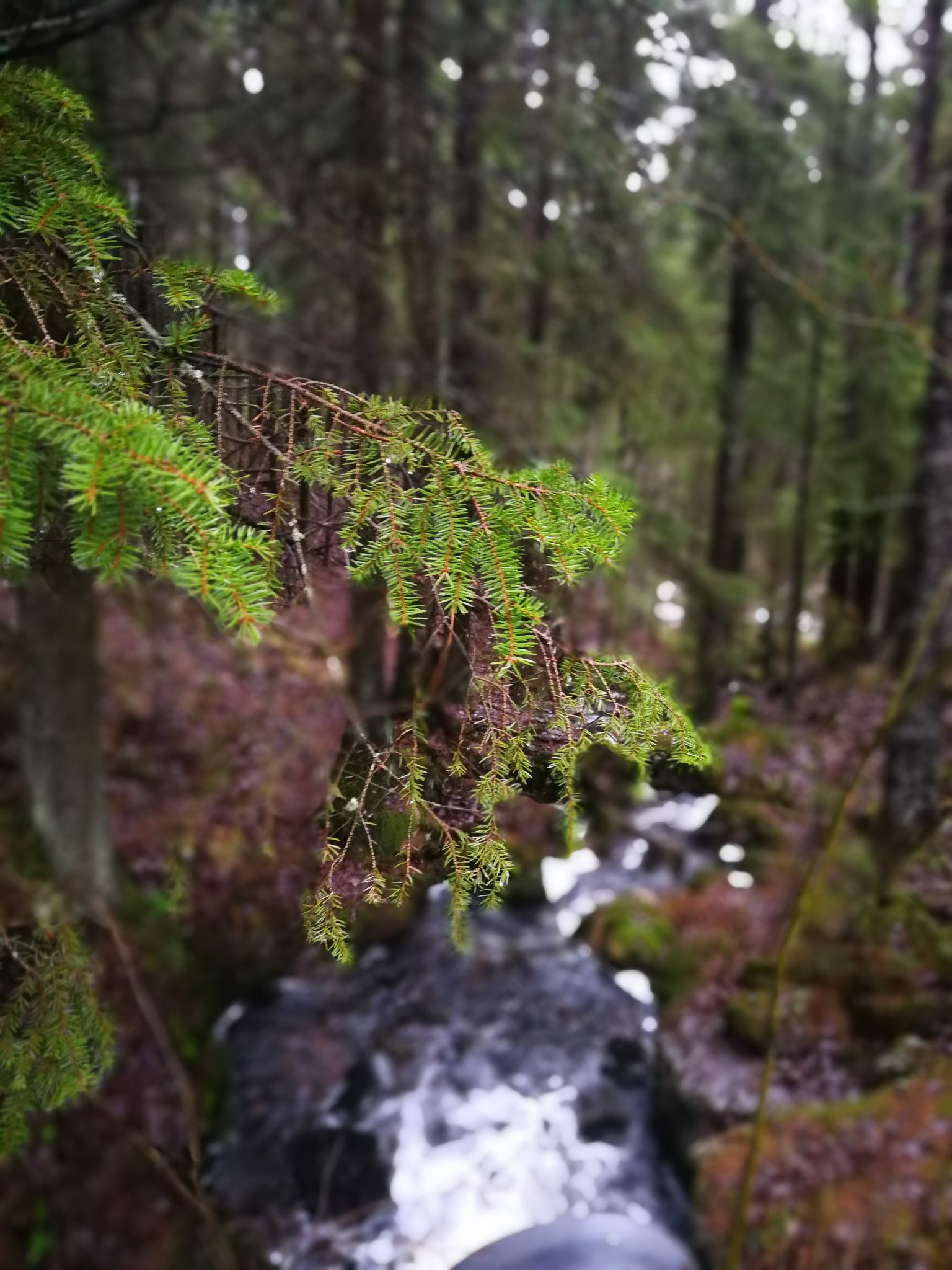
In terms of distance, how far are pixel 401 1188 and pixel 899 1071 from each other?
12.2 ft

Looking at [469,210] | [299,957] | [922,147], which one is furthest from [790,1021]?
[922,147]

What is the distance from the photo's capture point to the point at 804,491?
1027 centimetres

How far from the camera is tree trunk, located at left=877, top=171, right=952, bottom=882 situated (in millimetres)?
6516

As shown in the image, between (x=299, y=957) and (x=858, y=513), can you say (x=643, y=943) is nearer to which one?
(x=299, y=957)

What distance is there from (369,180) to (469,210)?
67.5 inches

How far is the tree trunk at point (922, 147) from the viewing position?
860 cm

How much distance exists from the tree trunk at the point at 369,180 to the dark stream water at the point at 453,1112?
5.28 metres

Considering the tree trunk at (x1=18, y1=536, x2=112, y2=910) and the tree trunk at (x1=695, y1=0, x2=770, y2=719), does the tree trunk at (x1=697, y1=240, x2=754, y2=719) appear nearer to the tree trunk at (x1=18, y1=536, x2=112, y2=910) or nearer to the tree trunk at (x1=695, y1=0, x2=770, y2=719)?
the tree trunk at (x1=695, y1=0, x2=770, y2=719)

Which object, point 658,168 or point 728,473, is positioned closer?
point 658,168

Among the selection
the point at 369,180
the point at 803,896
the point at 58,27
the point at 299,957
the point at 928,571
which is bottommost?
the point at 299,957

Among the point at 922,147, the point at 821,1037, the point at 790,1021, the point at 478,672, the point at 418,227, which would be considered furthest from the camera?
the point at 922,147

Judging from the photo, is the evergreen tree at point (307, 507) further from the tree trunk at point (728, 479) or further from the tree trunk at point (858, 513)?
the tree trunk at point (728, 479)

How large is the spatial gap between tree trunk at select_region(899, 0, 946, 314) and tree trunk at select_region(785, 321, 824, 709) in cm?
121

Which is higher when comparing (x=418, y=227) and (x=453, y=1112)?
(x=418, y=227)
